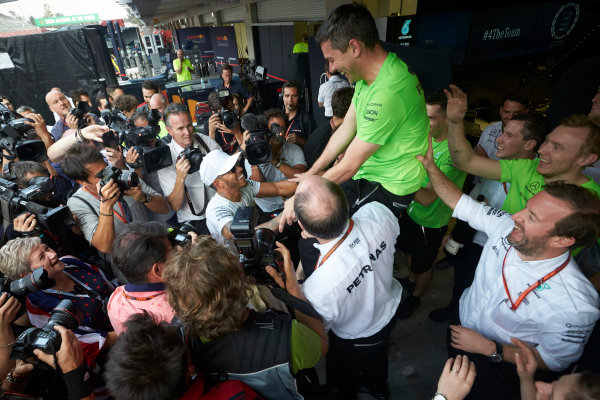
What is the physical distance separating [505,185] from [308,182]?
171 centimetres

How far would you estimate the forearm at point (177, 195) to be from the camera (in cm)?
258

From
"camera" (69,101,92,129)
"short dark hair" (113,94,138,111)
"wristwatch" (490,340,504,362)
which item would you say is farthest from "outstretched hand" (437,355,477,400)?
"short dark hair" (113,94,138,111)

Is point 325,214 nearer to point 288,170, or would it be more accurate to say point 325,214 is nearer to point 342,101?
point 288,170

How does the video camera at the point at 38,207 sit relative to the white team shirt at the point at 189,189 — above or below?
above

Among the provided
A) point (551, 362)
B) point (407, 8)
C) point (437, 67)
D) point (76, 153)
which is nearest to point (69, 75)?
point (76, 153)

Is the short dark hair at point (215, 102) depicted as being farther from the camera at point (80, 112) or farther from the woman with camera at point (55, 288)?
the woman with camera at point (55, 288)

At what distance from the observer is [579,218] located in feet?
4.53

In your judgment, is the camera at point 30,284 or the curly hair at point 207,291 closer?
the curly hair at point 207,291

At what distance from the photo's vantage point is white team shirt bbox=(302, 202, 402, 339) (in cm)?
151

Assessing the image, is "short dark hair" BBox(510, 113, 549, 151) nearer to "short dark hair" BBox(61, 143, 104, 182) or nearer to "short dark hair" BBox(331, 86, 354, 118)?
"short dark hair" BBox(331, 86, 354, 118)

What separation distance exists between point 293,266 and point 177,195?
1.43 m

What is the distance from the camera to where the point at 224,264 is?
4.21ft

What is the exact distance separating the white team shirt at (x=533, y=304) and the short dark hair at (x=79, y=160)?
9.09 feet

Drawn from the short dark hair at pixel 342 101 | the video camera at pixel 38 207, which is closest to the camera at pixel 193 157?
the video camera at pixel 38 207
